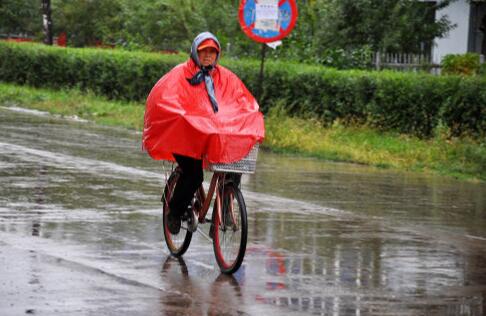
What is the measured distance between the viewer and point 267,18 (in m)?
20.0

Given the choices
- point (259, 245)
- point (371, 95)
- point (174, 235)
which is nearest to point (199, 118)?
point (174, 235)

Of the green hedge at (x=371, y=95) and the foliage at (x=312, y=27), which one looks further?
the foliage at (x=312, y=27)

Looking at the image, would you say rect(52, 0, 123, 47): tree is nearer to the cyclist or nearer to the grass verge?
the grass verge

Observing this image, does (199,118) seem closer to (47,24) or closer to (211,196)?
(211,196)

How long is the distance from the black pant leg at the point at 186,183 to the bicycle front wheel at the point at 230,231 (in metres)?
0.33

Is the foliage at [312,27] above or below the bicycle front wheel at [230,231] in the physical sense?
above

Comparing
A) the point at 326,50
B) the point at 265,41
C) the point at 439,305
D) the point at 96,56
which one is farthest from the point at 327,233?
the point at 96,56

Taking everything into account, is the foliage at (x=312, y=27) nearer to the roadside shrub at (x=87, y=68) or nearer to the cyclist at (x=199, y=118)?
the roadside shrub at (x=87, y=68)

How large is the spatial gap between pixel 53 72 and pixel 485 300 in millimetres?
24570

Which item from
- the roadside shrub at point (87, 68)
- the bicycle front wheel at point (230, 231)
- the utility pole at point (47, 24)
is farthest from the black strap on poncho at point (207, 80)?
the utility pole at point (47, 24)

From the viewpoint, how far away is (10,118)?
23297 millimetres

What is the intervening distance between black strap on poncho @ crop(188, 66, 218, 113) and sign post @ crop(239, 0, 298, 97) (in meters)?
10.6

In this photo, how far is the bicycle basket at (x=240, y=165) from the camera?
29.3 feet

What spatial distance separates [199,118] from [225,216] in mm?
825
